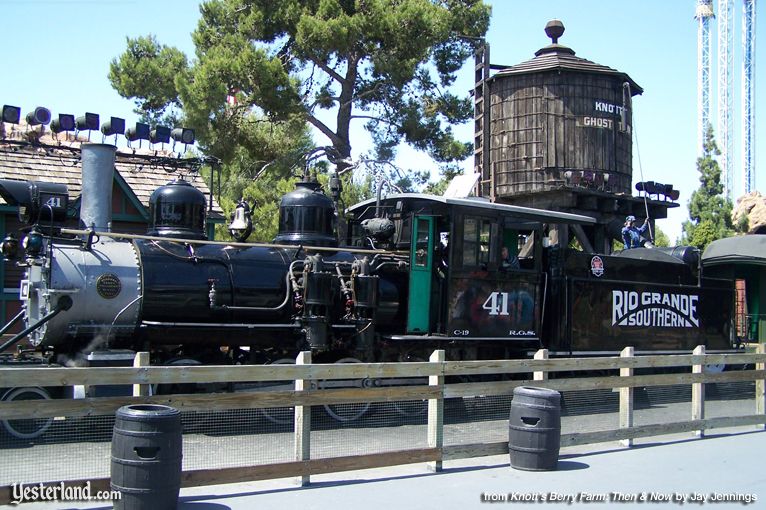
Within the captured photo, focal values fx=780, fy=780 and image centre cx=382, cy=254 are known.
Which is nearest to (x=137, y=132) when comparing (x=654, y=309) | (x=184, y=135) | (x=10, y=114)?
(x=184, y=135)

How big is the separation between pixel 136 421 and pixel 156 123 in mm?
20002

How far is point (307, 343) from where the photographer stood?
1016 centimetres

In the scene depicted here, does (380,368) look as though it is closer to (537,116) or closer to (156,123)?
(537,116)

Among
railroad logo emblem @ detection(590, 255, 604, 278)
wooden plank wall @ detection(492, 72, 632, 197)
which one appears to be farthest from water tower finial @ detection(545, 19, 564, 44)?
railroad logo emblem @ detection(590, 255, 604, 278)

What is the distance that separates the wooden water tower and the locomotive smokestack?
12.9m

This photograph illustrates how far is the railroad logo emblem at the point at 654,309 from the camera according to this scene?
1280 cm

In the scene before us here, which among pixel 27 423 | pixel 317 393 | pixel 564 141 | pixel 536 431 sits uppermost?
pixel 564 141

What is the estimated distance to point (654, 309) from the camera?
525 inches

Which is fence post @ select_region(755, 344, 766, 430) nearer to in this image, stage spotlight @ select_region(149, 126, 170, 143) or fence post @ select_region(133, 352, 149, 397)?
fence post @ select_region(133, 352, 149, 397)

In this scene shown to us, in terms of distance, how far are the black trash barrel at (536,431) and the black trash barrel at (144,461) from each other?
10.9 ft

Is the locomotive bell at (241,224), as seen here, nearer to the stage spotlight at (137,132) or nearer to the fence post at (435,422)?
the fence post at (435,422)

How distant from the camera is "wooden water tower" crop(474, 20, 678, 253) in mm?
21141

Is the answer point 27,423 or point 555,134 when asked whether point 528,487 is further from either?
point 555,134

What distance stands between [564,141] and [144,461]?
17.9m
